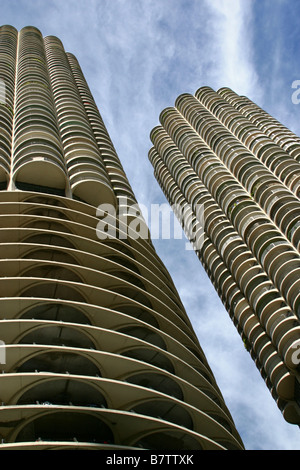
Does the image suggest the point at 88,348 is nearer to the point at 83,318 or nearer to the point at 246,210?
the point at 83,318

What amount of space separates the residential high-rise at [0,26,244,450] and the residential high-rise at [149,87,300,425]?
13010 millimetres

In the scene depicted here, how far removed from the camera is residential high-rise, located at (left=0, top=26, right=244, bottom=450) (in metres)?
17.8

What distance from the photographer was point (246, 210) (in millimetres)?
52031

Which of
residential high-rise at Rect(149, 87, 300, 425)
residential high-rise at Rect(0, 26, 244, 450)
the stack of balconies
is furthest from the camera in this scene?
residential high-rise at Rect(149, 87, 300, 425)

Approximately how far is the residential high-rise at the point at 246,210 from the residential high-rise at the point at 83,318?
13010mm

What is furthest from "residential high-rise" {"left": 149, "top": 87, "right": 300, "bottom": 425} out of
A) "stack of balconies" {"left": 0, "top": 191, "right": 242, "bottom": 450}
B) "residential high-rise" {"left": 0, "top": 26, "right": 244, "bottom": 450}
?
"stack of balconies" {"left": 0, "top": 191, "right": 242, "bottom": 450}

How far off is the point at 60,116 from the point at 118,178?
29.9 feet

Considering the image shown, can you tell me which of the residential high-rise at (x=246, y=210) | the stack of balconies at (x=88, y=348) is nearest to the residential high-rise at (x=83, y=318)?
the stack of balconies at (x=88, y=348)

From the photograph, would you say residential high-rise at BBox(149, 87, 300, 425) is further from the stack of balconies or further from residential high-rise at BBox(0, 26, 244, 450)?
the stack of balconies

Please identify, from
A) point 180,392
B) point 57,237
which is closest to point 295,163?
point 57,237

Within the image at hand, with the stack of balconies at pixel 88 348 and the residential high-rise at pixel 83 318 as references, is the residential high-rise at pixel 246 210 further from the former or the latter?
the stack of balconies at pixel 88 348

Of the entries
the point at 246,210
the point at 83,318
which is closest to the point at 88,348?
the point at 83,318

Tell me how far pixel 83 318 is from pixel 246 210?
32.7m
